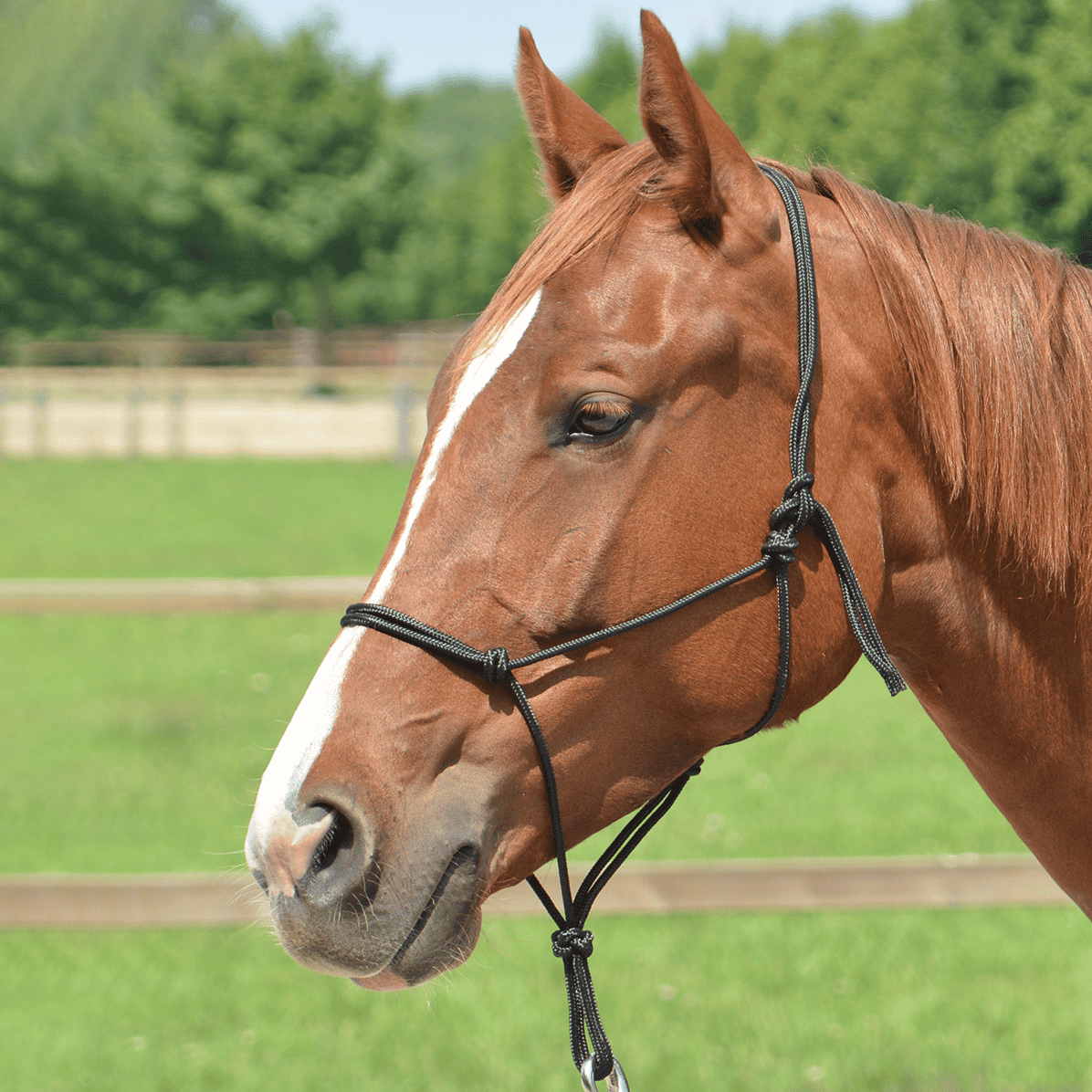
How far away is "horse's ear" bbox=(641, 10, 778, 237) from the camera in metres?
1.60

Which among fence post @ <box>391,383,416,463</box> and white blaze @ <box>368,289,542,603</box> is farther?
fence post @ <box>391,383,416,463</box>

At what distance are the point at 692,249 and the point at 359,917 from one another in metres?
1.09

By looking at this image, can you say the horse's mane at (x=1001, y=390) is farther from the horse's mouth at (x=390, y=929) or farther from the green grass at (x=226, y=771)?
the green grass at (x=226, y=771)

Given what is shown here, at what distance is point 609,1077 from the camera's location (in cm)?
184

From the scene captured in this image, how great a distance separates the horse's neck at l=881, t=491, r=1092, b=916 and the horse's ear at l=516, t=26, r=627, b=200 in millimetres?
864

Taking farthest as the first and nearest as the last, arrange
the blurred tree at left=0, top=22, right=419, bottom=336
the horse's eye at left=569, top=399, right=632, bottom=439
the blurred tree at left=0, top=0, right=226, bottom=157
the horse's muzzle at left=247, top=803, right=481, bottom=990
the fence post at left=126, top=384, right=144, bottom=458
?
1. the blurred tree at left=0, top=0, right=226, bottom=157
2. the blurred tree at left=0, top=22, right=419, bottom=336
3. the fence post at left=126, top=384, right=144, bottom=458
4. the horse's eye at left=569, top=399, right=632, bottom=439
5. the horse's muzzle at left=247, top=803, right=481, bottom=990

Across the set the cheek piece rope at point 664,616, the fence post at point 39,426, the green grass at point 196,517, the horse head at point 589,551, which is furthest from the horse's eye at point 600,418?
the fence post at point 39,426

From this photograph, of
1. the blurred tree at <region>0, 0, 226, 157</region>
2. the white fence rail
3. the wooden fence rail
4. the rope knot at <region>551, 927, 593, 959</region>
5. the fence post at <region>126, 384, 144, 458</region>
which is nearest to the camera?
the rope knot at <region>551, 927, 593, 959</region>

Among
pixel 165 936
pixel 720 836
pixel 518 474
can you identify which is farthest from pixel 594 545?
pixel 720 836

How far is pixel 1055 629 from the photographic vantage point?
1855 mm

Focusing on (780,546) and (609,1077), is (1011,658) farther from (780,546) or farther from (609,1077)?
(609,1077)

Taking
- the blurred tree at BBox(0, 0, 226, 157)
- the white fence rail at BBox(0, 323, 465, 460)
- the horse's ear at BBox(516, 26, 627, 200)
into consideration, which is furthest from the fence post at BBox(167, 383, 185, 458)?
the blurred tree at BBox(0, 0, 226, 157)

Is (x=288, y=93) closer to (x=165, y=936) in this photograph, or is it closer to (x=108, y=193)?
(x=108, y=193)

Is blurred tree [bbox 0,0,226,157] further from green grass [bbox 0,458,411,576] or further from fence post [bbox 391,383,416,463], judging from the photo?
green grass [bbox 0,458,411,576]
